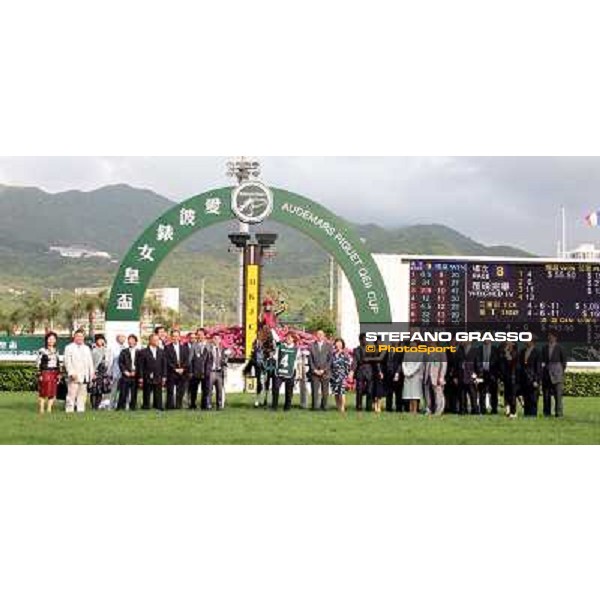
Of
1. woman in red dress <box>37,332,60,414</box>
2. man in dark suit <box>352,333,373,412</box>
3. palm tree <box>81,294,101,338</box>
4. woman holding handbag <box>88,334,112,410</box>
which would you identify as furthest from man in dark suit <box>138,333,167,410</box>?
man in dark suit <box>352,333,373,412</box>

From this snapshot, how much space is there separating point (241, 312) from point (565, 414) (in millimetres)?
4184

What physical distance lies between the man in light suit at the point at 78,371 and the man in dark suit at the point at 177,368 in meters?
0.90

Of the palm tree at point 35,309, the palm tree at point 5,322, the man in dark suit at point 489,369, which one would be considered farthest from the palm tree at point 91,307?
the man in dark suit at point 489,369

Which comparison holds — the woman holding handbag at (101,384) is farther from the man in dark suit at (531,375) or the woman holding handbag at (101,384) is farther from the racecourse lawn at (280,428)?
the man in dark suit at (531,375)

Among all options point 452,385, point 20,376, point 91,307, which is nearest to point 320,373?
point 452,385

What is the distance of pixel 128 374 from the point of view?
12.3 m

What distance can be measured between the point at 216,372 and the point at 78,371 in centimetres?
165

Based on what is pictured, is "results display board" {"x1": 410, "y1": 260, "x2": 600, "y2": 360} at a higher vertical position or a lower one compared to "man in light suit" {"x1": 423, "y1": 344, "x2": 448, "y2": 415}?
higher

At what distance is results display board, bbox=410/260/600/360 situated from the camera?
12.7 m

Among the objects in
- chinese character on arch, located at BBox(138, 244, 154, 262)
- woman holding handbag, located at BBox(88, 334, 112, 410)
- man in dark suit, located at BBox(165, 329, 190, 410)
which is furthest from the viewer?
chinese character on arch, located at BBox(138, 244, 154, 262)

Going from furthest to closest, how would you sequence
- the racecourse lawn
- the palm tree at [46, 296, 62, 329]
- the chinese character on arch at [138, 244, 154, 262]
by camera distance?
1. the palm tree at [46, 296, 62, 329]
2. the chinese character on arch at [138, 244, 154, 262]
3. the racecourse lawn

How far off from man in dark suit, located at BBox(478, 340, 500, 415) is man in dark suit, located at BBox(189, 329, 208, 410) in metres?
3.12

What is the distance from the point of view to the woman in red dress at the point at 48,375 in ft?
Answer: 38.5

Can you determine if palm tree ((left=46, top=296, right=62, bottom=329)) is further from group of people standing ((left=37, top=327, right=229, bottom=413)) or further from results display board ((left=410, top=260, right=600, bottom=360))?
results display board ((left=410, top=260, right=600, bottom=360))
